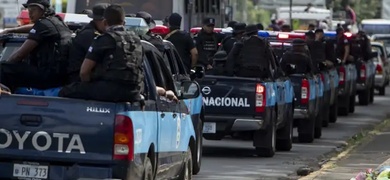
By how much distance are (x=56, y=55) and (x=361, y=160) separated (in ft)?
24.0

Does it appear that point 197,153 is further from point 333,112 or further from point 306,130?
point 333,112

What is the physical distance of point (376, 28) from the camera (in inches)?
2406

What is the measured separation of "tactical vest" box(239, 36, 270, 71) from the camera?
19.0 m

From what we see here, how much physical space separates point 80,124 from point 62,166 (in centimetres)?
41

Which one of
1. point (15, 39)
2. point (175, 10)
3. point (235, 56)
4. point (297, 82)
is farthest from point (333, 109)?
point (15, 39)

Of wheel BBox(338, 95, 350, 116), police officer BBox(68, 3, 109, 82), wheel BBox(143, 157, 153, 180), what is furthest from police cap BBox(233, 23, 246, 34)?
wheel BBox(143, 157, 153, 180)

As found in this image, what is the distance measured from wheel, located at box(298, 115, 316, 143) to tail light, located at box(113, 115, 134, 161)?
12.1 metres

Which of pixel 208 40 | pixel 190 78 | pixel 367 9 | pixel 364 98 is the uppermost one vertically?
pixel 190 78

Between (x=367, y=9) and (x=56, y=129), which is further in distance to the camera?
(x=367, y=9)

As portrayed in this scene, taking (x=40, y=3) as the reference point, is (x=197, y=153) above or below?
below

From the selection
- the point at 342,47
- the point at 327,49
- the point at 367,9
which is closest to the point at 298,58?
the point at 327,49

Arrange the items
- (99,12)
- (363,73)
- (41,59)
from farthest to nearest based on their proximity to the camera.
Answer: (363,73)
(99,12)
(41,59)

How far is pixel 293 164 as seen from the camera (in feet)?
59.2

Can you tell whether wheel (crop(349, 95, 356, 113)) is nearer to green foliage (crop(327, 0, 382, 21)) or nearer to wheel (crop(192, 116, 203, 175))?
wheel (crop(192, 116, 203, 175))
